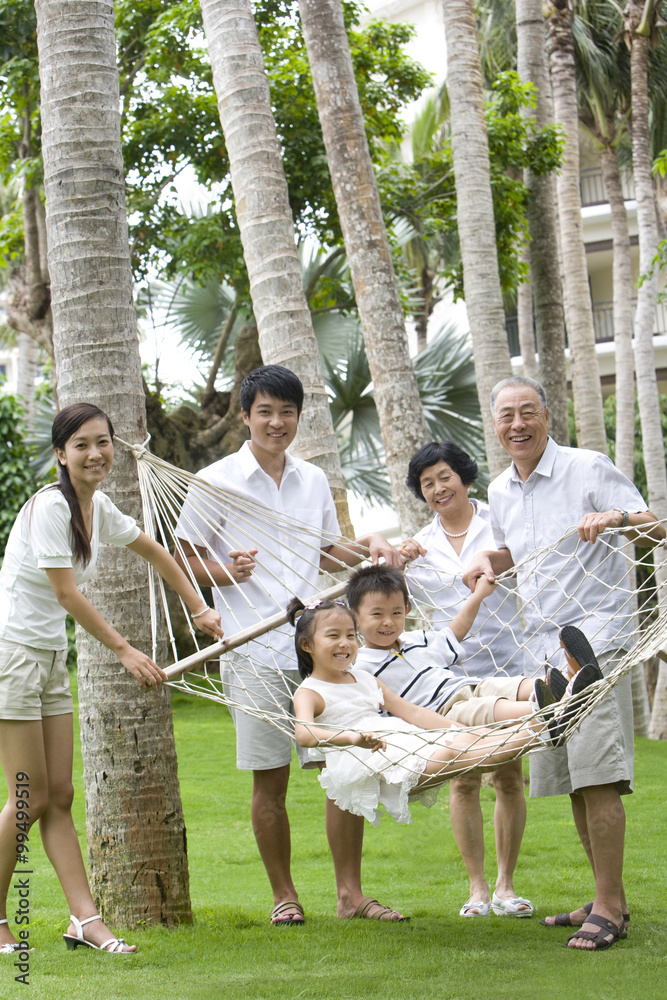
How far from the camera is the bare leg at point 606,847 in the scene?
239 centimetres

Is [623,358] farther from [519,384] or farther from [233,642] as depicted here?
[233,642]

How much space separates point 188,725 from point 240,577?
5.06 m

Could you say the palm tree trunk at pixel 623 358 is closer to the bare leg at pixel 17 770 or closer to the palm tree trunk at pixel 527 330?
the palm tree trunk at pixel 527 330

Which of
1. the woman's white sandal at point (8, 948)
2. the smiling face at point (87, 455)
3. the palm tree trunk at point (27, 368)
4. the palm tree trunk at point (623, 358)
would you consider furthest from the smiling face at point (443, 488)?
the palm tree trunk at point (27, 368)

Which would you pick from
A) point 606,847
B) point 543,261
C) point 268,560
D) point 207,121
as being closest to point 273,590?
point 268,560

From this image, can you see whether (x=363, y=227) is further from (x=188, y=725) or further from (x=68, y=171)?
(x=188, y=725)

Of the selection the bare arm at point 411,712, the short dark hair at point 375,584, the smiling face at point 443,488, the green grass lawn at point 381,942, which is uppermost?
the smiling face at point 443,488

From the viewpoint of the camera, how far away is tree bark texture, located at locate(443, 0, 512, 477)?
17.8ft

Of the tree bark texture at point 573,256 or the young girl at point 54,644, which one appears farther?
the tree bark texture at point 573,256

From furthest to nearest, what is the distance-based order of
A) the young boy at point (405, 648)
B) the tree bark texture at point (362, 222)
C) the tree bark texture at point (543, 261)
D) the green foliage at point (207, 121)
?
the green foliage at point (207, 121) < the tree bark texture at point (543, 261) < the tree bark texture at point (362, 222) < the young boy at point (405, 648)

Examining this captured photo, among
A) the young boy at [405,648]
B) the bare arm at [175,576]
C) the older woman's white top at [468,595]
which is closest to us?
the bare arm at [175,576]

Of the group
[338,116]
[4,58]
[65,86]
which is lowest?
[65,86]

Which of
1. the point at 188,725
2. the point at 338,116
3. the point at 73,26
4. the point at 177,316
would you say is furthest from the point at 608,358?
the point at 73,26

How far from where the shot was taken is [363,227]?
4840mm
